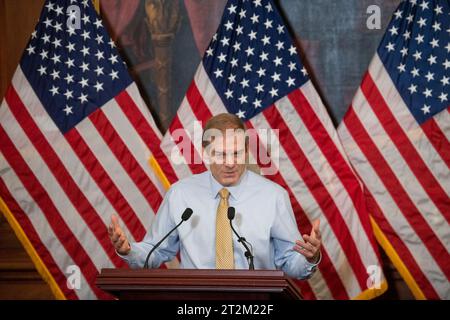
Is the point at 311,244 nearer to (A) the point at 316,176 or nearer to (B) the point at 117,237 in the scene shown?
(B) the point at 117,237

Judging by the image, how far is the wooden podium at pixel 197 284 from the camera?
289 cm

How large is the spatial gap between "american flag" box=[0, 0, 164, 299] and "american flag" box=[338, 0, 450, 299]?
1.48 metres

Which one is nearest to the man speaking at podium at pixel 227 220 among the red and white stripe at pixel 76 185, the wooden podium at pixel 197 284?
the wooden podium at pixel 197 284

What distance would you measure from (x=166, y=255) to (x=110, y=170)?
1.38 metres

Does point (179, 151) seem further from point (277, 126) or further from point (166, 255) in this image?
point (166, 255)

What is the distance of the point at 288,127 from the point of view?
17.1 feet

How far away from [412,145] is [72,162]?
2289 mm

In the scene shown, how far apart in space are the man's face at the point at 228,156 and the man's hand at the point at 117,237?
66cm

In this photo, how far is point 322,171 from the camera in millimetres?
5133

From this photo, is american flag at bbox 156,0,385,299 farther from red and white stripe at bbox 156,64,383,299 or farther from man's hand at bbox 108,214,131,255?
man's hand at bbox 108,214,131,255

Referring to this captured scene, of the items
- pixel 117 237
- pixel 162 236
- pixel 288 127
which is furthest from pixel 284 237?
pixel 288 127

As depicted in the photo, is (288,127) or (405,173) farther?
(288,127)

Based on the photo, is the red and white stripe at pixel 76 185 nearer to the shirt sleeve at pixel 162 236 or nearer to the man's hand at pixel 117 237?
the shirt sleeve at pixel 162 236
